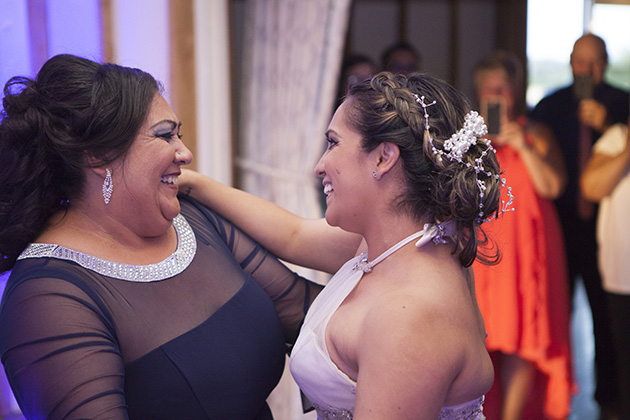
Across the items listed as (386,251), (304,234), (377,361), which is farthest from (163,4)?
(377,361)

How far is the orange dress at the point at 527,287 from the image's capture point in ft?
9.96

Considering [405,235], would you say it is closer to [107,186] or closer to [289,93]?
[107,186]

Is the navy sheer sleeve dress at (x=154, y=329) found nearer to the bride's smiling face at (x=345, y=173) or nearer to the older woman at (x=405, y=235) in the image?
the older woman at (x=405, y=235)

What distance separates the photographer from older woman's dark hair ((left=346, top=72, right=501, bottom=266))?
1.30 meters

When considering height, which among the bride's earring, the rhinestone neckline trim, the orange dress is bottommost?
the orange dress

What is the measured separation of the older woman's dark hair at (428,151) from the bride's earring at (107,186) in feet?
1.84

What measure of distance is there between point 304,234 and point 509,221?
159 cm

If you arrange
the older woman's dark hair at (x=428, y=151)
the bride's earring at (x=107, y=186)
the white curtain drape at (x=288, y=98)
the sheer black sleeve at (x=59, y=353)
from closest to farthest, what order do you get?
the sheer black sleeve at (x=59, y=353)
the older woman's dark hair at (x=428, y=151)
the bride's earring at (x=107, y=186)
the white curtain drape at (x=288, y=98)

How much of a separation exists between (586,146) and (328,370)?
8.23 feet

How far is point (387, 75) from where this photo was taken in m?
1.42

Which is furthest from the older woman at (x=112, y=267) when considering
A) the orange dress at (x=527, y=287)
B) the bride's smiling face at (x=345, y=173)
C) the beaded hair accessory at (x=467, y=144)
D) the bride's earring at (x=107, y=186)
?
the orange dress at (x=527, y=287)

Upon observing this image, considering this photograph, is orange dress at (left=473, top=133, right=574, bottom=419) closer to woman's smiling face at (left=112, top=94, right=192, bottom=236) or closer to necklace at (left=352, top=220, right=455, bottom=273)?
necklace at (left=352, top=220, right=455, bottom=273)

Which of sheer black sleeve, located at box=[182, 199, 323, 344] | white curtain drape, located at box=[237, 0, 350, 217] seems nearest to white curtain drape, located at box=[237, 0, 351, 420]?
white curtain drape, located at box=[237, 0, 350, 217]

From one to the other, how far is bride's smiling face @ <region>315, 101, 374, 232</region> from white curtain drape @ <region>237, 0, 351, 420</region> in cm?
160
